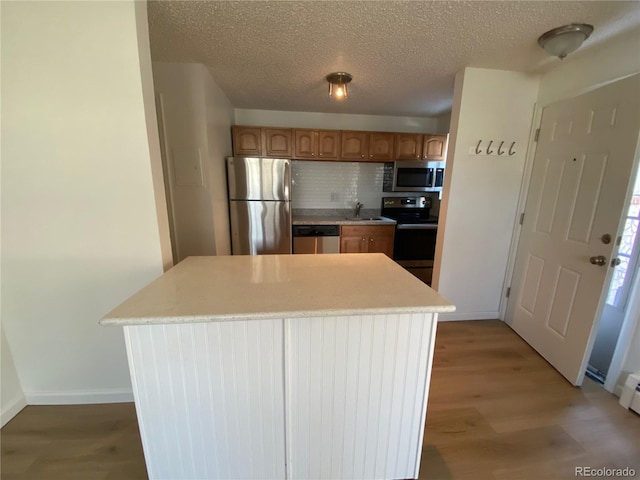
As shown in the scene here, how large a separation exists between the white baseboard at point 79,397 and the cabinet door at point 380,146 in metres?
3.38

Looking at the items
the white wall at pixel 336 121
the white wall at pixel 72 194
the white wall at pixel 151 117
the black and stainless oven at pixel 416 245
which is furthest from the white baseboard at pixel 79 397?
the white wall at pixel 336 121

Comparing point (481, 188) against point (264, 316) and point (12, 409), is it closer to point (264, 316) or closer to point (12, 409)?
point (264, 316)

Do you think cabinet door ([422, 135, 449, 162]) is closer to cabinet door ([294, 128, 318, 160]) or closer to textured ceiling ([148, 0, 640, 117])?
textured ceiling ([148, 0, 640, 117])

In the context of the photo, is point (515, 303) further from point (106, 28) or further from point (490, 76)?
point (106, 28)

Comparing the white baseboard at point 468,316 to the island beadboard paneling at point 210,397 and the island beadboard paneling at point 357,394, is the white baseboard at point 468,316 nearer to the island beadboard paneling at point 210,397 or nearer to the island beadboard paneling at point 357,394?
the island beadboard paneling at point 357,394

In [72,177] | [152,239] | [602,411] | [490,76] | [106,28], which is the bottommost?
[602,411]

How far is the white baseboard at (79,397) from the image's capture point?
1594mm

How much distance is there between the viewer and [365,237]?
347cm

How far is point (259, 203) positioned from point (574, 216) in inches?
108

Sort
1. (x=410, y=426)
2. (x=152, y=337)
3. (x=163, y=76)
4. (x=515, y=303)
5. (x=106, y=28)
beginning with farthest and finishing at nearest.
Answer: (x=515, y=303)
(x=163, y=76)
(x=106, y=28)
(x=410, y=426)
(x=152, y=337)

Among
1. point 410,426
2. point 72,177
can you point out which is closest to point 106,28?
point 72,177

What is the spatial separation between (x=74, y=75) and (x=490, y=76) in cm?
275

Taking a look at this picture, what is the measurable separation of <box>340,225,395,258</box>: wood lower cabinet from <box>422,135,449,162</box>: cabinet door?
1.12 meters

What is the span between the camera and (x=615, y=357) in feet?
5.64
